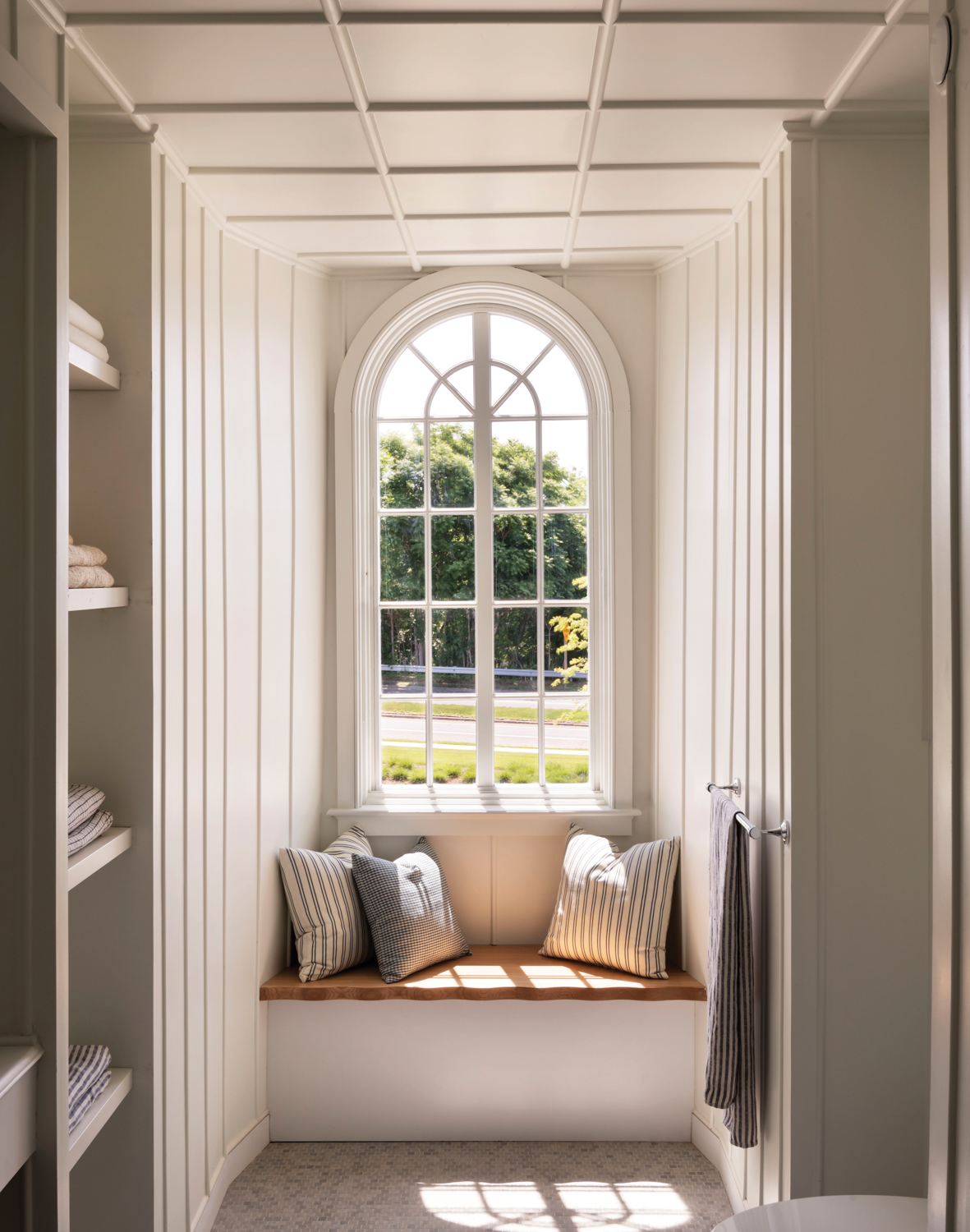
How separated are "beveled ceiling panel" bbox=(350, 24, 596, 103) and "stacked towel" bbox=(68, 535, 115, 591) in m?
1.06

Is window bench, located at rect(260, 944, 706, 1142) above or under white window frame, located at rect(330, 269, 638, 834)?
under

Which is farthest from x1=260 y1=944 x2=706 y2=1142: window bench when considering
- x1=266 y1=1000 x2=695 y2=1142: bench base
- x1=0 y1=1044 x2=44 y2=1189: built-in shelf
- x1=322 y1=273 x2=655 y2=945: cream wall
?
x1=0 y1=1044 x2=44 y2=1189: built-in shelf

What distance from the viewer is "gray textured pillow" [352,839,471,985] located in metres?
2.50

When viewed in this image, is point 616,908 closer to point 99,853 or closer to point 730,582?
point 730,582

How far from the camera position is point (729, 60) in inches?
60.5

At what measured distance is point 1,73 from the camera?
3.80 ft

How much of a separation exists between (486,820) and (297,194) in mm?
1949

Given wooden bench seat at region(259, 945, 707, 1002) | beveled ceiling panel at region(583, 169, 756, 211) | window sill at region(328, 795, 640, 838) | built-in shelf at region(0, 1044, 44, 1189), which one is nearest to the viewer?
built-in shelf at region(0, 1044, 44, 1189)

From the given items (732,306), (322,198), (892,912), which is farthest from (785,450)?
(322,198)

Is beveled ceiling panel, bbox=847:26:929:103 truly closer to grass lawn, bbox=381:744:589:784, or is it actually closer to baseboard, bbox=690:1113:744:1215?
grass lawn, bbox=381:744:589:784

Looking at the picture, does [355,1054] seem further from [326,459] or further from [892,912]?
[326,459]

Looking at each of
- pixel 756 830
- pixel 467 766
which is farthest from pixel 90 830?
pixel 467 766

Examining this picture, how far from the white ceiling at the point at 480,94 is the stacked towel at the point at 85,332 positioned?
1.41ft

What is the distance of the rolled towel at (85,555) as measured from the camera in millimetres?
1566
